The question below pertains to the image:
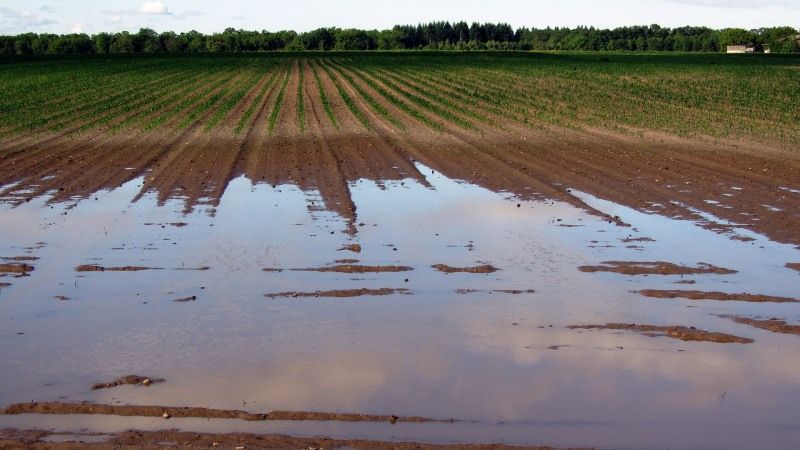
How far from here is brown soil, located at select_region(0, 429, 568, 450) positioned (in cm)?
663

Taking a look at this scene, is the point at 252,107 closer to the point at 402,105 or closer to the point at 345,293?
the point at 402,105

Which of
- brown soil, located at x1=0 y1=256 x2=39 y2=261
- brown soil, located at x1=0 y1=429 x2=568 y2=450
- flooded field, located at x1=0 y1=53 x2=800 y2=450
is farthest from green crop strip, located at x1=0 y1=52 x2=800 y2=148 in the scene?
brown soil, located at x1=0 y1=429 x2=568 y2=450

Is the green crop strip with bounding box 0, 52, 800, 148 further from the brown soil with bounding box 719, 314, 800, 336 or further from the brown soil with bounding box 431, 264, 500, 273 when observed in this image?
the brown soil with bounding box 719, 314, 800, 336

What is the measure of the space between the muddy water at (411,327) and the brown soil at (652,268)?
0.60 feet

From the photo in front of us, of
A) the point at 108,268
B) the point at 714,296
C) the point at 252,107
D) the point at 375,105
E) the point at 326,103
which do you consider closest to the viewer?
the point at 714,296

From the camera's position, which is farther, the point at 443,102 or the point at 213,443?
the point at 443,102

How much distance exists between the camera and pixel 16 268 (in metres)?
12.3

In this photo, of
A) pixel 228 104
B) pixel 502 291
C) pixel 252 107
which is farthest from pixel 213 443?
pixel 228 104

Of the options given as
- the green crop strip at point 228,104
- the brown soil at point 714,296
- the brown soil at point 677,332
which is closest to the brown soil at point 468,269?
the brown soil at point 714,296

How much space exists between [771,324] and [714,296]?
3.53 feet

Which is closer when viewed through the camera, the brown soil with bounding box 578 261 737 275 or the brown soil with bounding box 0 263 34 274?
the brown soil with bounding box 578 261 737 275

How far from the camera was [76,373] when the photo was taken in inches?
327

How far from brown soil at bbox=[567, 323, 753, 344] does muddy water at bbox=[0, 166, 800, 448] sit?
0.12 m

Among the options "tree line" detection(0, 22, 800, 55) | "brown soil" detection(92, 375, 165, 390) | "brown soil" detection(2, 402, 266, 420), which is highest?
"brown soil" detection(2, 402, 266, 420)
